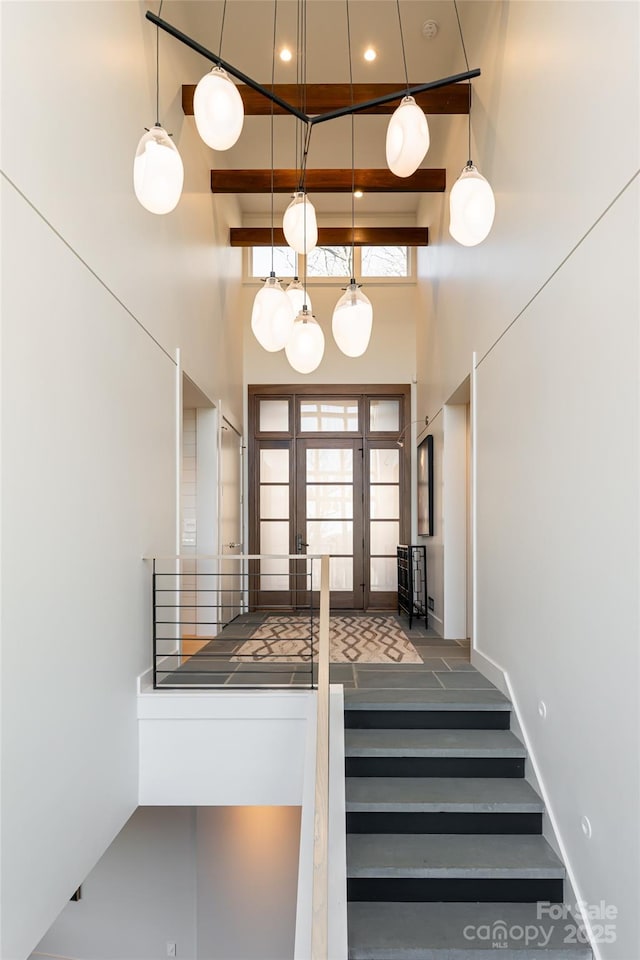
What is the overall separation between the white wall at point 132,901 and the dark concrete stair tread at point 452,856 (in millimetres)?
3315

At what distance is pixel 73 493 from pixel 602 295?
2208 mm

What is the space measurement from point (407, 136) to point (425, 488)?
450cm

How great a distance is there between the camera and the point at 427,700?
3582mm

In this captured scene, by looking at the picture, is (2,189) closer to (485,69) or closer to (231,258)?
(485,69)

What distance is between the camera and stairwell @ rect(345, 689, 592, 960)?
247 cm

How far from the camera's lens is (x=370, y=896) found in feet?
8.88

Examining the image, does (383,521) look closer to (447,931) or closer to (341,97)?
(341,97)

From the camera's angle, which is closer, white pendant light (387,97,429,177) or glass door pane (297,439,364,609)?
white pendant light (387,97,429,177)

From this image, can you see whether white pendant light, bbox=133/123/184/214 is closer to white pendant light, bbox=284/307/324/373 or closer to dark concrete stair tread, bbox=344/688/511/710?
white pendant light, bbox=284/307/324/373

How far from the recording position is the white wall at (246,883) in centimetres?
579

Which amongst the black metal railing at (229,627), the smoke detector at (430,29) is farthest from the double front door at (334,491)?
the smoke detector at (430,29)

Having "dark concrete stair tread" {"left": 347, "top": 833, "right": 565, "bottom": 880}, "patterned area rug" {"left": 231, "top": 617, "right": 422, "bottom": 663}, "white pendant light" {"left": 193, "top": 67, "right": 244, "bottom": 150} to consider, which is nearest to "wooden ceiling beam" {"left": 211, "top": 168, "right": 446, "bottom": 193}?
"white pendant light" {"left": 193, "top": 67, "right": 244, "bottom": 150}

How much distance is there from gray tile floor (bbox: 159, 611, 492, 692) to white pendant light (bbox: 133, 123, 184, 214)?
2.24 m

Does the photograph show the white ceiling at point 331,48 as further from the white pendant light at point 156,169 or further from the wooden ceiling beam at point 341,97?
the white pendant light at point 156,169
